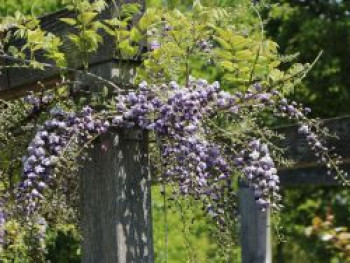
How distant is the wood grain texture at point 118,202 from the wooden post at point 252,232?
2.63 m

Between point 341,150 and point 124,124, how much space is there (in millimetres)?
1198

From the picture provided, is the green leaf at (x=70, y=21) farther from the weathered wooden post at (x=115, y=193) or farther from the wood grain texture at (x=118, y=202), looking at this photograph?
the wood grain texture at (x=118, y=202)

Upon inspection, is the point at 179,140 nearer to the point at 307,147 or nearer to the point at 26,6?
the point at 307,147

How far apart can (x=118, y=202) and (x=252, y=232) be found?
2854mm

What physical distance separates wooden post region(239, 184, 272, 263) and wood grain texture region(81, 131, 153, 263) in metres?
2.63

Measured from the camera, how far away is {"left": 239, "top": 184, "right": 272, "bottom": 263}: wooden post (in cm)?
534

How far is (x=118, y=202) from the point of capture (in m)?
2.66

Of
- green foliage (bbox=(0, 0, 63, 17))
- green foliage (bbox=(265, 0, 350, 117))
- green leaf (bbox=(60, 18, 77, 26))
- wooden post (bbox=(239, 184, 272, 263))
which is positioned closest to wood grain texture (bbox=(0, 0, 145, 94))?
green leaf (bbox=(60, 18, 77, 26))

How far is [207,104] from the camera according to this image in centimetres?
270

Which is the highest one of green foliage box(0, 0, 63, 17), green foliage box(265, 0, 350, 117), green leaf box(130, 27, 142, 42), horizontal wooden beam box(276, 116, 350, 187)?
green foliage box(265, 0, 350, 117)

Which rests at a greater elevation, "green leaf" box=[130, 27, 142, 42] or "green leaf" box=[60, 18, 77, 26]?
"green leaf" box=[60, 18, 77, 26]

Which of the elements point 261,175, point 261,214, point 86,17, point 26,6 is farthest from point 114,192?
point 26,6

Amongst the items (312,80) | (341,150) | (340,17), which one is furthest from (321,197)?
(341,150)

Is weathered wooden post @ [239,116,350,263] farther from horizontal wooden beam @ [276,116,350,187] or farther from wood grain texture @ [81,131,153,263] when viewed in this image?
wood grain texture @ [81,131,153,263]
